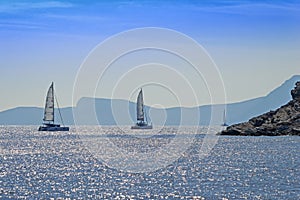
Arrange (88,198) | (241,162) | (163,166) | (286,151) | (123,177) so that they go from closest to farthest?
(88,198) < (123,177) < (163,166) < (241,162) < (286,151)

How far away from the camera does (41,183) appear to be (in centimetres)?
9062

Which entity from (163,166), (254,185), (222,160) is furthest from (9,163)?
(254,185)

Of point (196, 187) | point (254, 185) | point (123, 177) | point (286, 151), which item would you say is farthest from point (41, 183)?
point (286, 151)

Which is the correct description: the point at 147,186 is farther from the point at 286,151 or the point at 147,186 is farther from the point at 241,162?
the point at 286,151

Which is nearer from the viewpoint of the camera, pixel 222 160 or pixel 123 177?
pixel 123 177

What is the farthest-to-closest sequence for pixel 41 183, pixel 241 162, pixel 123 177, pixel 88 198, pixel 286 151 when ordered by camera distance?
1. pixel 286 151
2. pixel 241 162
3. pixel 123 177
4. pixel 41 183
5. pixel 88 198

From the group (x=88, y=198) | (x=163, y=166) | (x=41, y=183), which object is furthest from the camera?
(x=163, y=166)

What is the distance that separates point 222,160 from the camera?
132625 mm

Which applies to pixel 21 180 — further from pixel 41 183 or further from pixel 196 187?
pixel 196 187

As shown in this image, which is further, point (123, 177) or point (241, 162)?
point (241, 162)

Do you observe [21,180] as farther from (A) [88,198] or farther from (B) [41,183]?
(A) [88,198]

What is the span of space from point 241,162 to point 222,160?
6527 mm

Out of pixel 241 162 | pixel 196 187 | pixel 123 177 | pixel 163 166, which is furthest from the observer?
pixel 241 162

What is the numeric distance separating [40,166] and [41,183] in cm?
3446
